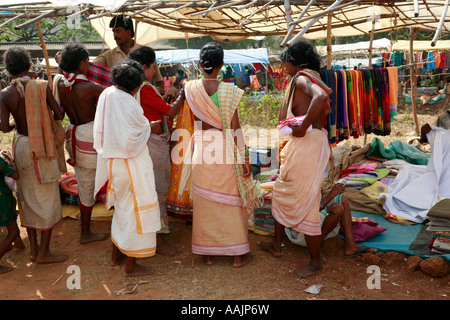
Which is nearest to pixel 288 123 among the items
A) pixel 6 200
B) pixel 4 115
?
pixel 4 115

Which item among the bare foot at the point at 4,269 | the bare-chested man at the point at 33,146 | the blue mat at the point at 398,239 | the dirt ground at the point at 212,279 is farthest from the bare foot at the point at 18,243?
the blue mat at the point at 398,239

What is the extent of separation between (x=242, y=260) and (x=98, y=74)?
2.55m

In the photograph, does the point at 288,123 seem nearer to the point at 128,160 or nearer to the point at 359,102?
the point at 128,160

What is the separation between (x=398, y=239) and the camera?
4.02 m

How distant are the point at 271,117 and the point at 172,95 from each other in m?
7.75

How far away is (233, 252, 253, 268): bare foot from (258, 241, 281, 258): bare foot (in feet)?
0.66

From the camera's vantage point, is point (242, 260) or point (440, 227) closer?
point (440, 227)

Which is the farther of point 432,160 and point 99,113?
point 432,160

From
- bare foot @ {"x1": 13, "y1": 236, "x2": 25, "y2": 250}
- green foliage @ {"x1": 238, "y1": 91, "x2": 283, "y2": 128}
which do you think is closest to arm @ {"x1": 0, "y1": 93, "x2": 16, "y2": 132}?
bare foot @ {"x1": 13, "y1": 236, "x2": 25, "y2": 250}

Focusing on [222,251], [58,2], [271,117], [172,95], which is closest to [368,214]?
[222,251]

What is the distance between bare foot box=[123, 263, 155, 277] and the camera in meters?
3.65

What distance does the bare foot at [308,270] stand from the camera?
3.57 m

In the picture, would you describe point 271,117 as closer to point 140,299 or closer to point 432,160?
point 432,160
